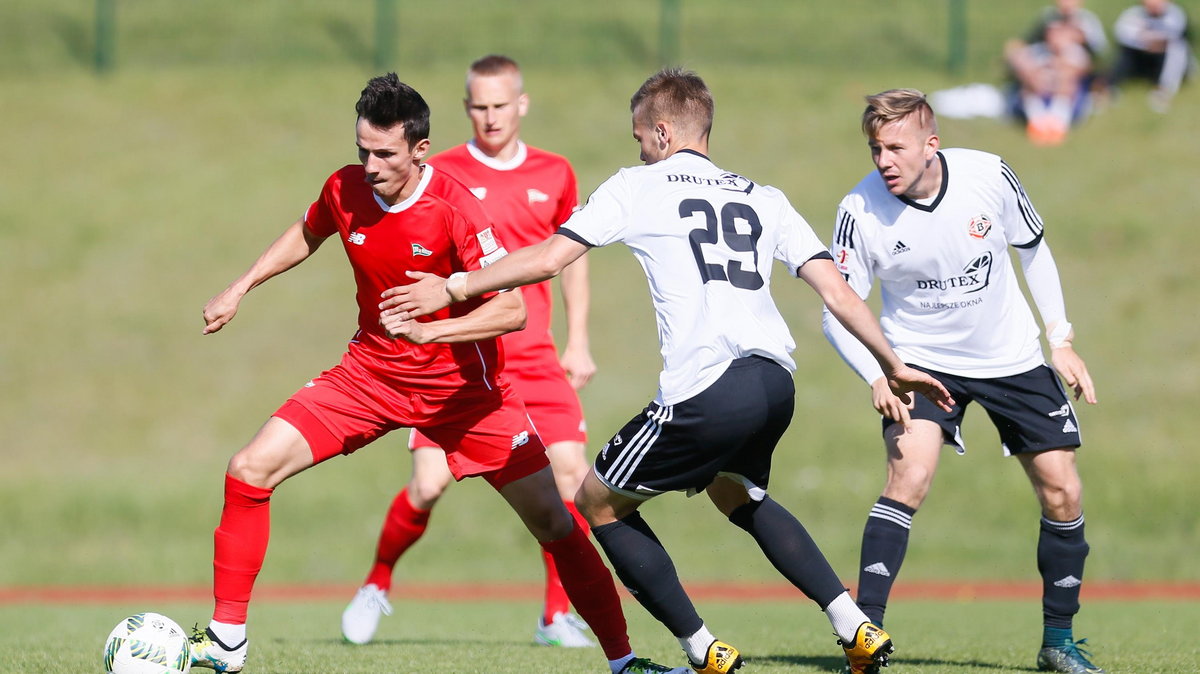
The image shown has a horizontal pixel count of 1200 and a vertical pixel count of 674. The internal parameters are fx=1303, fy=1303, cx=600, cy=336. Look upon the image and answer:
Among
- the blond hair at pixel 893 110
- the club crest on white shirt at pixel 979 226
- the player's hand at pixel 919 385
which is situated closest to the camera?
the player's hand at pixel 919 385

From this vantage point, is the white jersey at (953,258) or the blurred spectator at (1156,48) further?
the blurred spectator at (1156,48)

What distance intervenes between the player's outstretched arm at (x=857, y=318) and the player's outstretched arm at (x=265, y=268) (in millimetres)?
2062

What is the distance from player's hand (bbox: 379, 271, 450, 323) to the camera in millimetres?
4660

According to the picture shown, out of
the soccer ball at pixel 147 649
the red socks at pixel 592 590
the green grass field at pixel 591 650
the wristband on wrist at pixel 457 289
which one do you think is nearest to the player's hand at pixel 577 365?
the green grass field at pixel 591 650

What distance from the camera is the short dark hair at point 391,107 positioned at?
506 cm

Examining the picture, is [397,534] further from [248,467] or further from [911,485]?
[911,485]

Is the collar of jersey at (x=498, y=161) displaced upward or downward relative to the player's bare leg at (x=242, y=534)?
upward

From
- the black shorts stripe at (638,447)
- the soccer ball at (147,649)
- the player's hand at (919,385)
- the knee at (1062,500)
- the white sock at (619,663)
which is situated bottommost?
the white sock at (619,663)

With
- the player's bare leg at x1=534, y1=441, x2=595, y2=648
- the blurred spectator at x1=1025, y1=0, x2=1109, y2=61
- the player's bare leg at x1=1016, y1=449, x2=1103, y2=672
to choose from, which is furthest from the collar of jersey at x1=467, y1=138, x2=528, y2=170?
the blurred spectator at x1=1025, y1=0, x2=1109, y2=61

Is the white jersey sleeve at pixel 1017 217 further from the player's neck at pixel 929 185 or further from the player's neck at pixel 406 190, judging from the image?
the player's neck at pixel 406 190

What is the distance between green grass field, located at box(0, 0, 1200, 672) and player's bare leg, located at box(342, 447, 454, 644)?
12.1 inches

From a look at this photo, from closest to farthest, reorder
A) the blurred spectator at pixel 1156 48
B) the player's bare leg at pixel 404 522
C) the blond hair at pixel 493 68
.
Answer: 1. the blond hair at pixel 493 68
2. the player's bare leg at pixel 404 522
3. the blurred spectator at pixel 1156 48

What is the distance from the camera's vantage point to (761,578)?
12.7 meters

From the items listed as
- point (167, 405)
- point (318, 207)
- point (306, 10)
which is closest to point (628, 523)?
point (318, 207)
